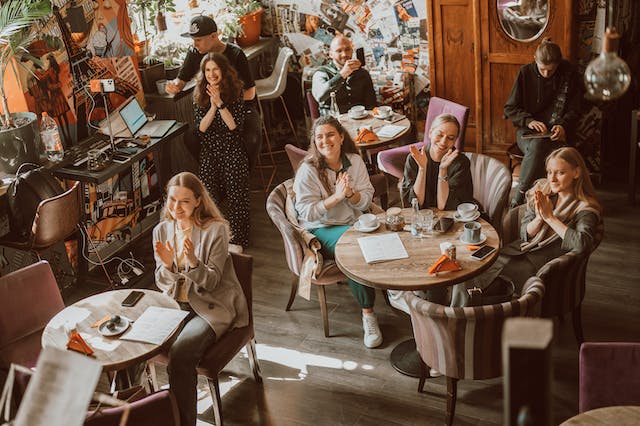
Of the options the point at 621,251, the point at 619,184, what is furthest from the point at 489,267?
the point at 619,184

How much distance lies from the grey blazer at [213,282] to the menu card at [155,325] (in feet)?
0.47

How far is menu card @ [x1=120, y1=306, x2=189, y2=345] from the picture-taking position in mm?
3482

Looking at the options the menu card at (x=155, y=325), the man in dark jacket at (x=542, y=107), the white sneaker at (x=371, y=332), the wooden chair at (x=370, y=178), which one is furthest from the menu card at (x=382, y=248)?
the man in dark jacket at (x=542, y=107)

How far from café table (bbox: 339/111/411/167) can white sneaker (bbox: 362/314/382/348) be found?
158cm

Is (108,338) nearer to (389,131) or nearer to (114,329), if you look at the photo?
(114,329)

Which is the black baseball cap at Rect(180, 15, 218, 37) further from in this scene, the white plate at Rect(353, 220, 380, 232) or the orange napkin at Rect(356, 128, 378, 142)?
the white plate at Rect(353, 220, 380, 232)

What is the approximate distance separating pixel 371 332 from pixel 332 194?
0.85 meters

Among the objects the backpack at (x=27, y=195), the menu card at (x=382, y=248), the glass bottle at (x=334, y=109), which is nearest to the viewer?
the menu card at (x=382, y=248)

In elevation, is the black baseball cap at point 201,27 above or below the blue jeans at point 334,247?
above

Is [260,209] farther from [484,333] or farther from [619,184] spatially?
[484,333]

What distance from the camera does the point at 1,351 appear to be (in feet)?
12.6

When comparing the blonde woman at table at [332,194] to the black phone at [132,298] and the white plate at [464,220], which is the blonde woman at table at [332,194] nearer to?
the white plate at [464,220]

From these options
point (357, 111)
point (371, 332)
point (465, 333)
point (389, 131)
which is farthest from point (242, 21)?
point (465, 333)

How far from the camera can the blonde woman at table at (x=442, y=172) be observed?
14.6ft
